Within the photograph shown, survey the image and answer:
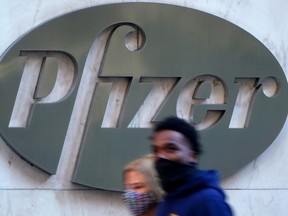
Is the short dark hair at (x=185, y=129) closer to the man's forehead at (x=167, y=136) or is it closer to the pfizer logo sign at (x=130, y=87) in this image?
the man's forehead at (x=167, y=136)

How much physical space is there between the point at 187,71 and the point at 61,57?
1217 mm

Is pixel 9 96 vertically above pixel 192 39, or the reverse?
pixel 192 39

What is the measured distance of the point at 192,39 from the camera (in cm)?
757

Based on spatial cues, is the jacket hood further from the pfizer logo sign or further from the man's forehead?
the pfizer logo sign

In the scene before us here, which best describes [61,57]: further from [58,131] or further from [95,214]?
[95,214]

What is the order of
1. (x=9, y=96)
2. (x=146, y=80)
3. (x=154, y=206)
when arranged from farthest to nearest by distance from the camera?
(x=146, y=80) → (x=9, y=96) → (x=154, y=206)

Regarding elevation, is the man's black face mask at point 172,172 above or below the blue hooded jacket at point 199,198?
above

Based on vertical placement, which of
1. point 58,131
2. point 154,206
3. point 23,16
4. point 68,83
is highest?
point 23,16

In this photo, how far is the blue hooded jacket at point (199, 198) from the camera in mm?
2900

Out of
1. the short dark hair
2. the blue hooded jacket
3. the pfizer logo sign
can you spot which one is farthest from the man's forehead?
the pfizer logo sign

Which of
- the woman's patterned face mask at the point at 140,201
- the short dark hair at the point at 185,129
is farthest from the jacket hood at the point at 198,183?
the woman's patterned face mask at the point at 140,201

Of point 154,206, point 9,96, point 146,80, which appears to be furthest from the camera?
point 146,80

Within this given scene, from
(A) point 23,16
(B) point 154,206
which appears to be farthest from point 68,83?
(B) point 154,206

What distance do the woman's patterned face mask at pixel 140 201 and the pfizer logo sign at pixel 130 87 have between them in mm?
3446
